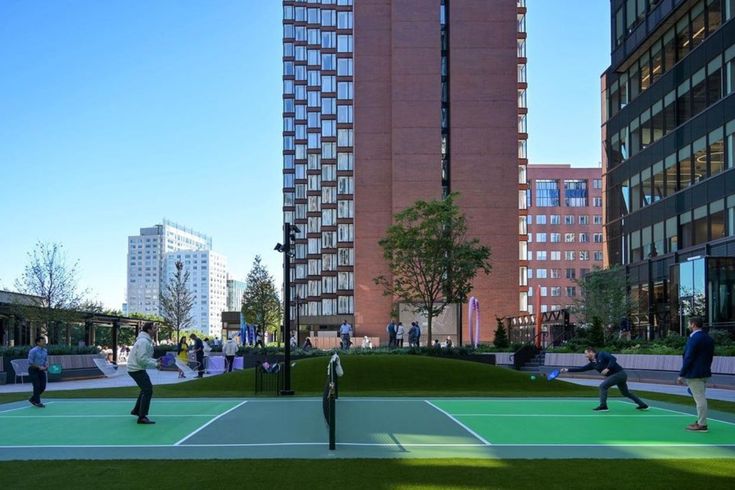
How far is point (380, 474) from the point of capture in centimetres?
1089

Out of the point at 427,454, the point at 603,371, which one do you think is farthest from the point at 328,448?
the point at 603,371

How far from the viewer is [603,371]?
19.3 meters

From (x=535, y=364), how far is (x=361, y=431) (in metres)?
28.0

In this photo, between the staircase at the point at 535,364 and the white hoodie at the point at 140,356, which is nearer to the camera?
the white hoodie at the point at 140,356

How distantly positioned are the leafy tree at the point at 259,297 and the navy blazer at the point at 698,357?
2794 inches

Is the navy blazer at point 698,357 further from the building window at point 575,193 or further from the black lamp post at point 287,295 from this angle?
the building window at point 575,193

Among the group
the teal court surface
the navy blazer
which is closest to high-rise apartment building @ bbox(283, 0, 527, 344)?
the teal court surface

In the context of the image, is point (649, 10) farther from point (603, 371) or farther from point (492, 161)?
point (603, 371)

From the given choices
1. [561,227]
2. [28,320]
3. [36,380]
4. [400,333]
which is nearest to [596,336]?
[400,333]

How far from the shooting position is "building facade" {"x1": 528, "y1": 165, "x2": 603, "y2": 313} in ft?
487

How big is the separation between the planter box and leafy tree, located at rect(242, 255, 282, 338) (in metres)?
50.3

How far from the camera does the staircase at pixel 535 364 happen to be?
4069 centimetres

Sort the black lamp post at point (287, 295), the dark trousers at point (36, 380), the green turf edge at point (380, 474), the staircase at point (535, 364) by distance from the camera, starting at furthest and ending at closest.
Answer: the staircase at point (535, 364) → the black lamp post at point (287, 295) → the dark trousers at point (36, 380) → the green turf edge at point (380, 474)

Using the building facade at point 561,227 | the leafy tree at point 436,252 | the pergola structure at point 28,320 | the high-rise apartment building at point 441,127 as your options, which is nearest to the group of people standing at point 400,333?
the leafy tree at point 436,252
